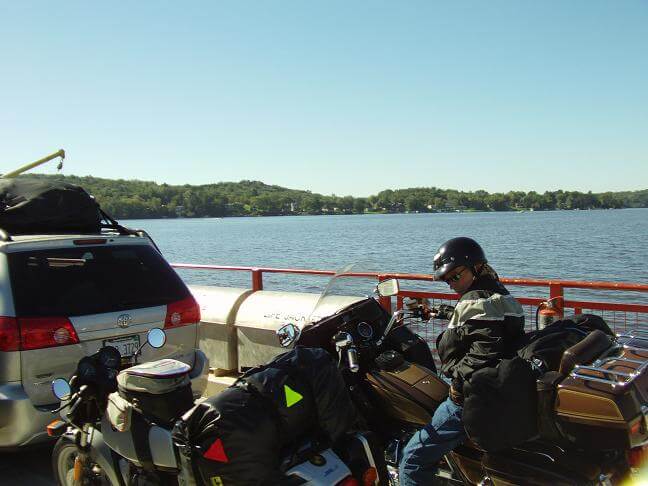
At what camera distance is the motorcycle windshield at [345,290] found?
4.03 m

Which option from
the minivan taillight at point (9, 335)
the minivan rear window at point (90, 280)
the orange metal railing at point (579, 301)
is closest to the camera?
the minivan taillight at point (9, 335)

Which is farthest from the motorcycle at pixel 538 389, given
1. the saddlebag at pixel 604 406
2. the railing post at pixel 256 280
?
the railing post at pixel 256 280

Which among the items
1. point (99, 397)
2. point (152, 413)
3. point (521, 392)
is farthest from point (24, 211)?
point (521, 392)

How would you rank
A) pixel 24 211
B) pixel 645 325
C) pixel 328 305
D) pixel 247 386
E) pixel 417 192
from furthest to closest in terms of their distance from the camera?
1. pixel 417 192
2. pixel 645 325
3. pixel 24 211
4. pixel 328 305
5. pixel 247 386

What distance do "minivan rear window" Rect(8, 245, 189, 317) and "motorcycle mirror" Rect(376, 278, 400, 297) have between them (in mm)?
2160

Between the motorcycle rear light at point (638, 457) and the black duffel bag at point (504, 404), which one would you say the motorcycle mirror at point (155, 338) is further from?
the motorcycle rear light at point (638, 457)

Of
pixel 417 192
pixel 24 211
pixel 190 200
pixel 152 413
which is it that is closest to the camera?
pixel 152 413

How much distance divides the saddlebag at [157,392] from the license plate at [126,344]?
4.28ft

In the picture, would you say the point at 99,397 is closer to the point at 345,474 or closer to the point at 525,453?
the point at 345,474

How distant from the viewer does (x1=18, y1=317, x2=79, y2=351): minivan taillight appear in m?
4.41

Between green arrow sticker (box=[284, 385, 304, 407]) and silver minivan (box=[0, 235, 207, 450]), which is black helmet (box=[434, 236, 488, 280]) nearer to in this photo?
green arrow sticker (box=[284, 385, 304, 407])

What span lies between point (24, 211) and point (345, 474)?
359 centimetres

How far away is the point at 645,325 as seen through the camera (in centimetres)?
→ 614

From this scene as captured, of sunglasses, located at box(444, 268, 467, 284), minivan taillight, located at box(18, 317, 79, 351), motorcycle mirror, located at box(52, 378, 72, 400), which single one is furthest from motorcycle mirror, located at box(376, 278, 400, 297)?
minivan taillight, located at box(18, 317, 79, 351)
